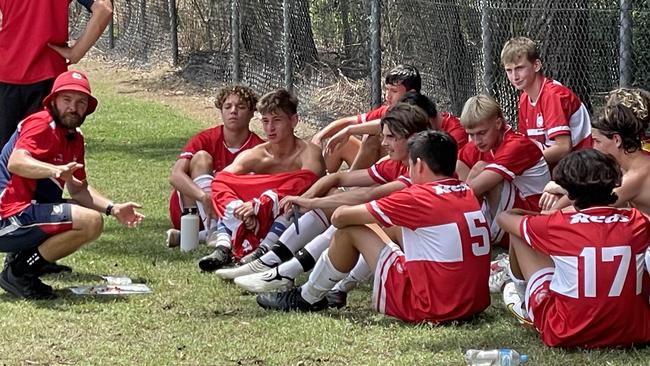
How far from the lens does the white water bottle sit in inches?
333

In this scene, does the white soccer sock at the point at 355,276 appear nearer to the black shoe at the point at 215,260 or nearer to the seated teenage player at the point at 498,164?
the seated teenage player at the point at 498,164

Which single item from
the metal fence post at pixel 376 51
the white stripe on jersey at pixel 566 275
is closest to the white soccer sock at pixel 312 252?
the white stripe on jersey at pixel 566 275

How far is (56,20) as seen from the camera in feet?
28.6

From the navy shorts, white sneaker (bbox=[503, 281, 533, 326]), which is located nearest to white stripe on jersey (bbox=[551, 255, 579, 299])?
white sneaker (bbox=[503, 281, 533, 326])

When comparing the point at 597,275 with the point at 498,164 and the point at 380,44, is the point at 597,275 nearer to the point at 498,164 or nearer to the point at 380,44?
the point at 498,164

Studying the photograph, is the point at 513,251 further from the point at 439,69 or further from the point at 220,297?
the point at 439,69

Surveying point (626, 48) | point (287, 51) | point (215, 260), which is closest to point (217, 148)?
point (215, 260)

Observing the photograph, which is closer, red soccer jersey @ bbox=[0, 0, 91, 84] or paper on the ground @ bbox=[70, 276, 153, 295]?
paper on the ground @ bbox=[70, 276, 153, 295]

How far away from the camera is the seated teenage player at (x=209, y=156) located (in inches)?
345

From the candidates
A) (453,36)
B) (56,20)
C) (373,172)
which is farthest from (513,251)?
(453,36)

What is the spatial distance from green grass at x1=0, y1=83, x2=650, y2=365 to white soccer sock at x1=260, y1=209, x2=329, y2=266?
375 mm

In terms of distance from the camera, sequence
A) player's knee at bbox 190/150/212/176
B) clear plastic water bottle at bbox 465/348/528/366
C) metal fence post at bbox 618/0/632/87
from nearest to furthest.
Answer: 1. clear plastic water bottle at bbox 465/348/528/366
2. player's knee at bbox 190/150/212/176
3. metal fence post at bbox 618/0/632/87

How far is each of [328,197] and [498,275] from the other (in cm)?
110

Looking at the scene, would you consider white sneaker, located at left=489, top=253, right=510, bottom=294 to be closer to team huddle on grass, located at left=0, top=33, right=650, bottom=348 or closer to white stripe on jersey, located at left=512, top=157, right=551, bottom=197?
team huddle on grass, located at left=0, top=33, right=650, bottom=348
